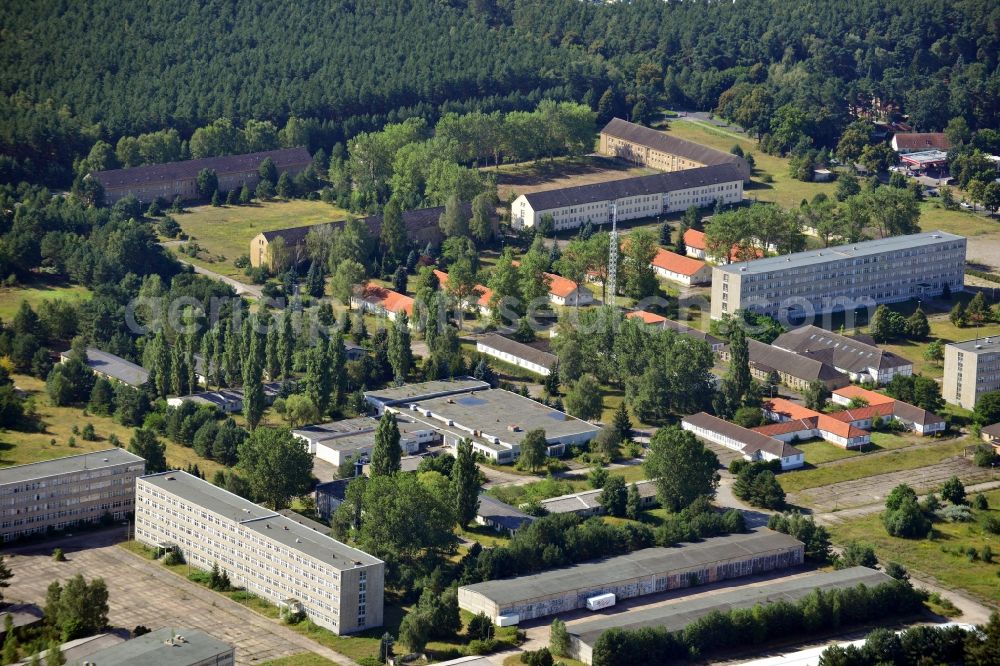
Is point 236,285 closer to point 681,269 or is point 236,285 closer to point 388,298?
point 388,298

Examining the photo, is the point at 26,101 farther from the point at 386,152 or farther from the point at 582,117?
the point at 582,117

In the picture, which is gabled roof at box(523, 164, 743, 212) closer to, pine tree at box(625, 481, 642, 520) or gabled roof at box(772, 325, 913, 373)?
gabled roof at box(772, 325, 913, 373)

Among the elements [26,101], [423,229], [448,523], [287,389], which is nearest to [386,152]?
[423,229]

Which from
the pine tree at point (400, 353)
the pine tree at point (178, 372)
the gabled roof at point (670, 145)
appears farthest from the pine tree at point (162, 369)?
the gabled roof at point (670, 145)

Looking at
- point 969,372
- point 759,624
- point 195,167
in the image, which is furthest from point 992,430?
point 195,167

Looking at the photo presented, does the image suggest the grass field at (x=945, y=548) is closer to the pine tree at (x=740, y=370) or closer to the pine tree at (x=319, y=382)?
the pine tree at (x=740, y=370)

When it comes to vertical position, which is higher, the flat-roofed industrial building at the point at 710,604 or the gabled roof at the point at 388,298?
the gabled roof at the point at 388,298

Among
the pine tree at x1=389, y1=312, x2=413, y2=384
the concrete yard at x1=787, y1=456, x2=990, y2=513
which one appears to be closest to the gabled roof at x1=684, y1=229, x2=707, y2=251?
the pine tree at x1=389, y1=312, x2=413, y2=384
